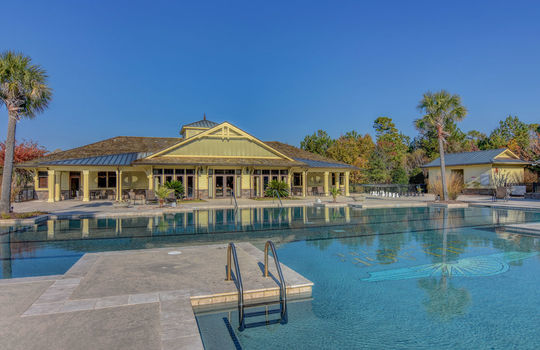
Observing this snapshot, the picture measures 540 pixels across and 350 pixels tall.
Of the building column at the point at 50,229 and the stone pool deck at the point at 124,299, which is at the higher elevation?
A: the building column at the point at 50,229

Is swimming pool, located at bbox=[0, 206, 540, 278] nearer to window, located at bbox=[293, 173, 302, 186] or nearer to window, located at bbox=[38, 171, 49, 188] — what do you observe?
window, located at bbox=[293, 173, 302, 186]

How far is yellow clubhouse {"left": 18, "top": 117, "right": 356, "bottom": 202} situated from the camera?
2503cm

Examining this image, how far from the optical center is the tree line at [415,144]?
22797mm

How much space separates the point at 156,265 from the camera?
22.0 feet

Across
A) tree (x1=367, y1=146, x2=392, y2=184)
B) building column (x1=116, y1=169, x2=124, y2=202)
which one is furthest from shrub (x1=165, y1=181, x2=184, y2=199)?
tree (x1=367, y1=146, x2=392, y2=184)

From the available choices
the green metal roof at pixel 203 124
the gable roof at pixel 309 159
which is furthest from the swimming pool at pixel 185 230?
the green metal roof at pixel 203 124

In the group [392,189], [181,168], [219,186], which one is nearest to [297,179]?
[219,186]

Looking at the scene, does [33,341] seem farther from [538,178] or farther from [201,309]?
Answer: [538,178]

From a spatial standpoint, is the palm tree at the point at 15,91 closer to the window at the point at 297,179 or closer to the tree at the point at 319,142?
the window at the point at 297,179

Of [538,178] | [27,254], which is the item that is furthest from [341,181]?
[27,254]

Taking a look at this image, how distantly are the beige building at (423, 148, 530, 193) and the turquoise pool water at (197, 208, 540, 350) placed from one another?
933 inches

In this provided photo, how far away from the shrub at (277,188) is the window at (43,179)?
17.5m

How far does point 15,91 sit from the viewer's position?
1477 centimetres

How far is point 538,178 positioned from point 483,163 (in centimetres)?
485
